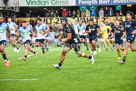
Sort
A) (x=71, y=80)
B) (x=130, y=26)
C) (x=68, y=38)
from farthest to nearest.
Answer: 1. (x=130, y=26)
2. (x=68, y=38)
3. (x=71, y=80)

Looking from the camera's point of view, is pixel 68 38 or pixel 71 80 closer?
pixel 71 80

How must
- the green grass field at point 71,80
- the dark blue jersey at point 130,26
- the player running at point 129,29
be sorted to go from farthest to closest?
the dark blue jersey at point 130,26 < the player running at point 129,29 < the green grass field at point 71,80

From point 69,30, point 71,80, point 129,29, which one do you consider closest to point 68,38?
point 69,30

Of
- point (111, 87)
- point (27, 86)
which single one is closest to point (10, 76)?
point (27, 86)

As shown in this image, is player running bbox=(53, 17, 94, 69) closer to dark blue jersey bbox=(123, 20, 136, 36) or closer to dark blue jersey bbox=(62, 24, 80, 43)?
dark blue jersey bbox=(62, 24, 80, 43)

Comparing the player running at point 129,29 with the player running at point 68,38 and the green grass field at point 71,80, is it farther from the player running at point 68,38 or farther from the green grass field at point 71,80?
the player running at point 68,38

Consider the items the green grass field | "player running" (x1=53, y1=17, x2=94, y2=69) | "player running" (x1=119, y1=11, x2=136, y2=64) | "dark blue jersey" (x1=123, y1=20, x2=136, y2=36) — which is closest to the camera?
the green grass field

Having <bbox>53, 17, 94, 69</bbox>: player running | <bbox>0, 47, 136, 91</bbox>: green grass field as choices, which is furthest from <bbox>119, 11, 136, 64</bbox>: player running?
<bbox>53, 17, 94, 69</bbox>: player running

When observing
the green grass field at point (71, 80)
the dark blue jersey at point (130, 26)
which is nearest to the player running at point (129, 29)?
the dark blue jersey at point (130, 26)

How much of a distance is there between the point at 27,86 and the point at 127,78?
3.42 meters

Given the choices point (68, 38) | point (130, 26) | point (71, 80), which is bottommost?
point (71, 80)

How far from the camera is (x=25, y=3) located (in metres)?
44.7

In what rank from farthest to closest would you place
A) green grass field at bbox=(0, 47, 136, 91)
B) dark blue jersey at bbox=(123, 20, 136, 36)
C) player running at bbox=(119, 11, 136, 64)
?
1. dark blue jersey at bbox=(123, 20, 136, 36)
2. player running at bbox=(119, 11, 136, 64)
3. green grass field at bbox=(0, 47, 136, 91)

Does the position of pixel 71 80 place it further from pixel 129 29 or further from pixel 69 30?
pixel 129 29
